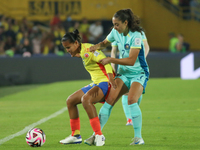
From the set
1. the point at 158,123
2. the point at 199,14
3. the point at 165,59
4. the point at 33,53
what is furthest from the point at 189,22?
the point at 158,123

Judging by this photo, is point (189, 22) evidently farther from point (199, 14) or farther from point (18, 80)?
point (18, 80)

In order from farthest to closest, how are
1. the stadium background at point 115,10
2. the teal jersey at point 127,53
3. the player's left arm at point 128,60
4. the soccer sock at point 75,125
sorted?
the stadium background at point 115,10 → the soccer sock at point 75,125 → the teal jersey at point 127,53 → the player's left arm at point 128,60

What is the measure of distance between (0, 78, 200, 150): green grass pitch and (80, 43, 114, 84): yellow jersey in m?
0.99

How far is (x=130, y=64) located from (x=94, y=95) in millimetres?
691

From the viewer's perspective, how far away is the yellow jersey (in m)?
5.72

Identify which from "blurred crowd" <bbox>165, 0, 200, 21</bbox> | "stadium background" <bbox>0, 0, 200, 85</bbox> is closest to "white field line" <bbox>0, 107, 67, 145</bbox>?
"stadium background" <bbox>0, 0, 200, 85</bbox>

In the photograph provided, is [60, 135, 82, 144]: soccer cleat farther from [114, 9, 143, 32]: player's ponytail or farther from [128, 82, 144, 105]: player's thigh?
[114, 9, 143, 32]: player's ponytail

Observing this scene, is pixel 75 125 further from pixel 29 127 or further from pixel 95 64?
pixel 29 127

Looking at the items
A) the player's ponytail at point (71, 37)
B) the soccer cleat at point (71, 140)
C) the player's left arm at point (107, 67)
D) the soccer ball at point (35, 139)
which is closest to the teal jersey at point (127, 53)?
the player's left arm at point (107, 67)

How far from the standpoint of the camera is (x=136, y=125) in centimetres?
564

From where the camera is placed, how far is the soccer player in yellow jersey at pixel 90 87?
5684 mm

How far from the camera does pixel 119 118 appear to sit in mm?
8695

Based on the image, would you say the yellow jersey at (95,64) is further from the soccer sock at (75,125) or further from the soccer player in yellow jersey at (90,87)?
the soccer sock at (75,125)

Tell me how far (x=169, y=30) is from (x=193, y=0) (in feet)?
9.65
